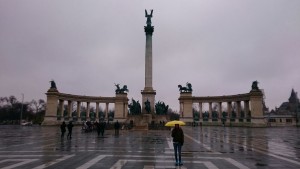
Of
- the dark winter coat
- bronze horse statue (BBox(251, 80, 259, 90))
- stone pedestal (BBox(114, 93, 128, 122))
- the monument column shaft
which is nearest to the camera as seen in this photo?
the dark winter coat

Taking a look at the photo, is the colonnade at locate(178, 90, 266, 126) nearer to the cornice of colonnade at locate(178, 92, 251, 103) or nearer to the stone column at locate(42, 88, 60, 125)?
the cornice of colonnade at locate(178, 92, 251, 103)

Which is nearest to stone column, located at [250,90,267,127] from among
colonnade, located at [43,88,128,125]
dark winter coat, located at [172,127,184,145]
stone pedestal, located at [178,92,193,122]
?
stone pedestal, located at [178,92,193,122]

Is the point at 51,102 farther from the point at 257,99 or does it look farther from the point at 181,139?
the point at 181,139

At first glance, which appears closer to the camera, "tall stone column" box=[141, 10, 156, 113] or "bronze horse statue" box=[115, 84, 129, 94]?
"tall stone column" box=[141, 10, 156, 113]

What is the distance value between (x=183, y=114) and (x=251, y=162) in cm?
8873

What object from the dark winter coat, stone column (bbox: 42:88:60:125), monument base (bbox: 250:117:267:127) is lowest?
the dark winter coat

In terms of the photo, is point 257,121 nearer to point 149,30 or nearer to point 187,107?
point 187,107

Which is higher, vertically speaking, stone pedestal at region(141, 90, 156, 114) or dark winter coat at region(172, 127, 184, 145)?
stone pedestal at region(141, 90, 156, 114)

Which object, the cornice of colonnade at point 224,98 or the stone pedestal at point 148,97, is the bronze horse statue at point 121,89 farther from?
the stone pedestal at point 148,97

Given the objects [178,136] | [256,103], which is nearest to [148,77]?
[256,103]

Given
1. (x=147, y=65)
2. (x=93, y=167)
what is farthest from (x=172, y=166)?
(x=147, y=65)

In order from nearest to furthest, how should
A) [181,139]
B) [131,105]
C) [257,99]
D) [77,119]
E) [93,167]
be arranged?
[93,167] < [181,139] < [131,105] < [257,99] < [77,119]

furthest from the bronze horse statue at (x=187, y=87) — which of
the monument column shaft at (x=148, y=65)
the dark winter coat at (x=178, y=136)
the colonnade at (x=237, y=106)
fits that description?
the dark winter coat at (x=178, y=136)

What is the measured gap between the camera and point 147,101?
213 ft
